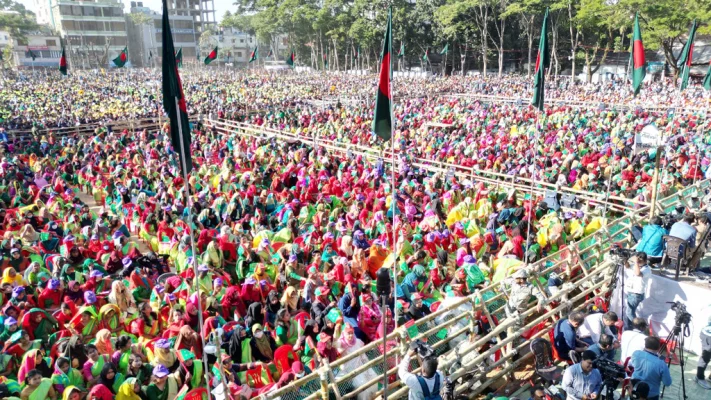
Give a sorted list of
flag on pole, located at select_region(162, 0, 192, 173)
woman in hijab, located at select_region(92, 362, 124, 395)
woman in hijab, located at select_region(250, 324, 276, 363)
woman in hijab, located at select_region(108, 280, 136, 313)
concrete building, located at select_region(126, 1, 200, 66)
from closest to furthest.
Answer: flag on pole, located at select_region(162, 0, 192, 173), woman in hijab, located at select_region(92, 362, 124, 395), woman in hijab, located at select_region(250, 324, 276, 363), woman in hijab, located at select_region(108, 280, 136, 313), concrete building, located at select_region(126, 1, 200, 66)

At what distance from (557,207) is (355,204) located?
13.8 feet

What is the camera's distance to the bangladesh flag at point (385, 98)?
586 cm

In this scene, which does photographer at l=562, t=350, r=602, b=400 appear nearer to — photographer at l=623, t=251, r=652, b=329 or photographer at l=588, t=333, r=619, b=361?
photographer at l=588, t=333, r=619, b=361

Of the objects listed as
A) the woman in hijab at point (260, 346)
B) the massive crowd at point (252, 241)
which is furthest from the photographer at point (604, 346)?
the woman in hijab at point (260, 346)

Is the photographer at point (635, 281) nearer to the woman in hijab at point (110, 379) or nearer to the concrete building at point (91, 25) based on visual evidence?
the woman in hijab at point (110, 379)

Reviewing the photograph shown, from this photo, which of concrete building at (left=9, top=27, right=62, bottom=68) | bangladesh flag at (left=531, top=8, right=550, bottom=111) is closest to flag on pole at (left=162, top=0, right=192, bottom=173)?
bangladesh flag at (left=531, top=8, right=550, bottom=111)

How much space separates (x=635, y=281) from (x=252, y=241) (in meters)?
6.19

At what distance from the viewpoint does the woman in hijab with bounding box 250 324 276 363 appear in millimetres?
6066

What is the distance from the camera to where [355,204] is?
11.2m

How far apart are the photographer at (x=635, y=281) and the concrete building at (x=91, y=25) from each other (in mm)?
87987

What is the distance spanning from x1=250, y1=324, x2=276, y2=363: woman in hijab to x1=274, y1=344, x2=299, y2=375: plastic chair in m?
0.30

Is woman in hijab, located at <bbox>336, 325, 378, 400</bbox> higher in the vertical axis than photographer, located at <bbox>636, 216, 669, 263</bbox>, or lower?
lower

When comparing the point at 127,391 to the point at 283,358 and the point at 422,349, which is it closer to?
the point at 283,358

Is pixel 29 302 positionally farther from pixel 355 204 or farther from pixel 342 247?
pixel 355 204
